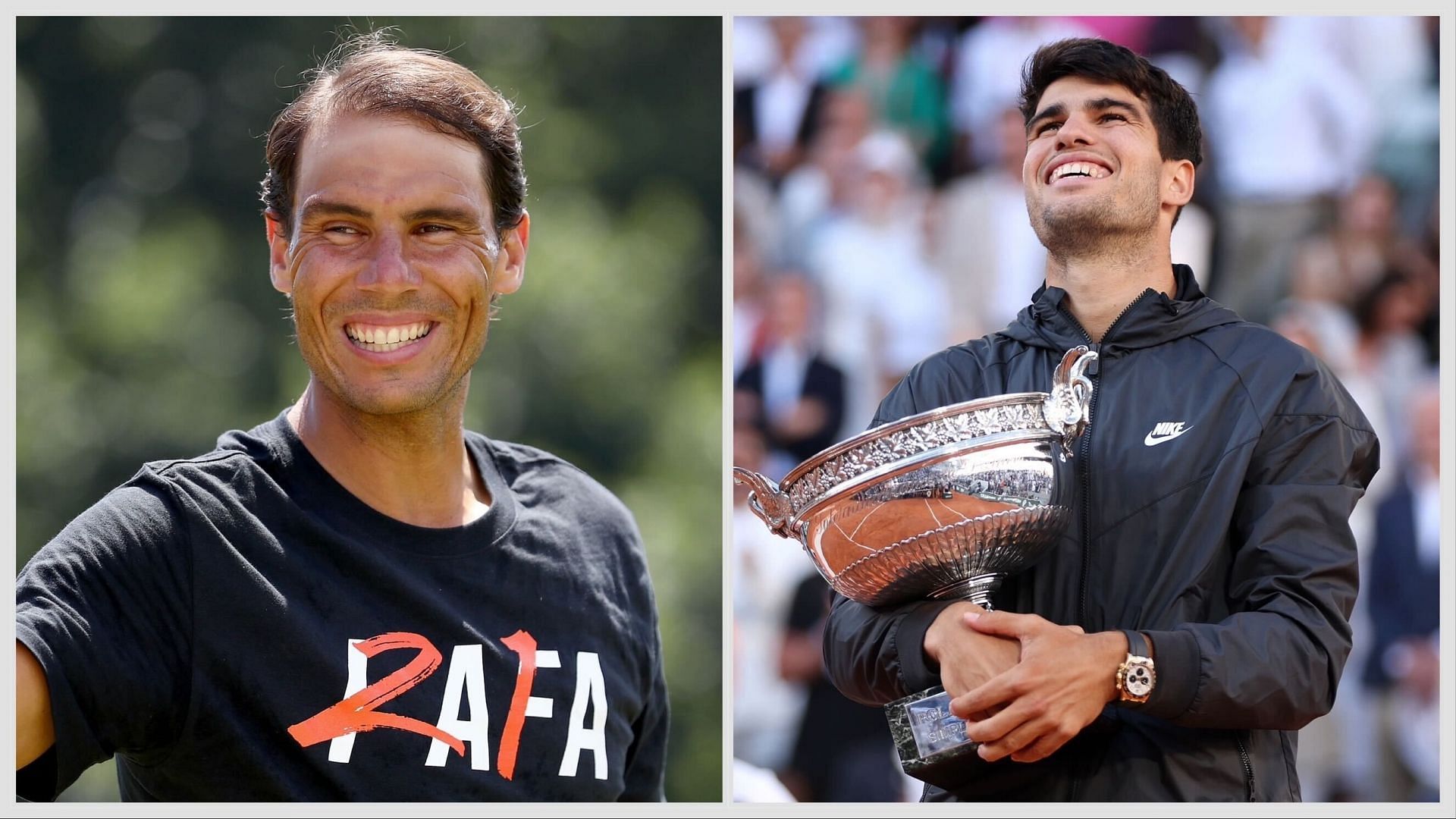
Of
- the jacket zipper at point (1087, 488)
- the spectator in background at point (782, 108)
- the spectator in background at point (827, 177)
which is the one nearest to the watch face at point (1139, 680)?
the jacket zipper at point (1087, 488)

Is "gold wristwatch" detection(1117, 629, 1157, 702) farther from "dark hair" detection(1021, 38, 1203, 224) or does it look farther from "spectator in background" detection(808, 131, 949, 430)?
"spectator in background" detection(808, 131, 949, 430)

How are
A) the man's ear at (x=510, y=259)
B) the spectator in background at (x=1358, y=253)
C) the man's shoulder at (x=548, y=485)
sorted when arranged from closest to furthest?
the man's ear at (x=510, y=259)
the man's shoulder at (x=548, y=485)
the spectator in background at (x=1358, y=253)

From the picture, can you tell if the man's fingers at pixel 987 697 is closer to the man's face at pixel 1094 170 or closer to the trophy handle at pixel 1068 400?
the trophy handle at pixel 1068 400

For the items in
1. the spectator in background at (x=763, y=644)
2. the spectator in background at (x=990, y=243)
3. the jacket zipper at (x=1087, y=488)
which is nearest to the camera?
the jacket zipper at (x=1087, y=488)

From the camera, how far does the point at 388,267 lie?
3.38 meters

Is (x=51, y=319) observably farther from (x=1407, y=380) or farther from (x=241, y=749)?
(x=241, y=749)

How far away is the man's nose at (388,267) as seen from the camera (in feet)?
11.1

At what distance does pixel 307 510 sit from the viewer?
330 cm

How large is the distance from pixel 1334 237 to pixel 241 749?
4965 millimetres

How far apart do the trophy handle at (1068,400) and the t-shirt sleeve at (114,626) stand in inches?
60.5

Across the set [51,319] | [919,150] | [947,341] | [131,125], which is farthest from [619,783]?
[131,125]

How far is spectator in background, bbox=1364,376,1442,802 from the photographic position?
5.99 metres

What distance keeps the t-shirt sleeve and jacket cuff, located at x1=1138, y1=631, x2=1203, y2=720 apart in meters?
1.64

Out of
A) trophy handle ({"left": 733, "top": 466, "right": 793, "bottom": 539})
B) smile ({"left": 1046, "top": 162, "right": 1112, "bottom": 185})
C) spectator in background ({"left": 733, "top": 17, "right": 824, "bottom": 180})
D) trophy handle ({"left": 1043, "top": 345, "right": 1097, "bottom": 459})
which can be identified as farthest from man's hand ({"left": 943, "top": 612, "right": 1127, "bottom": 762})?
spectator in background ({"left": 733, "top": 17, "right": 824, "bottom": 180})
